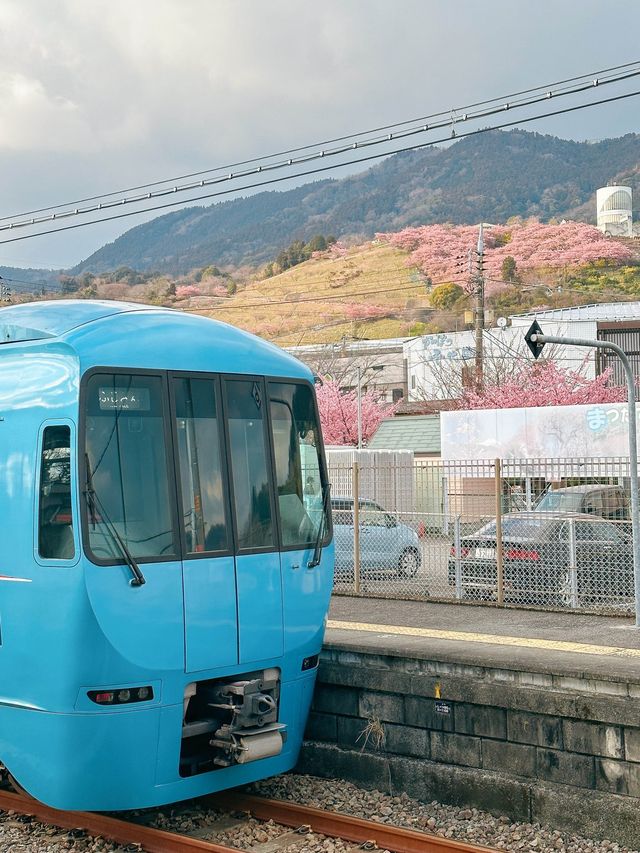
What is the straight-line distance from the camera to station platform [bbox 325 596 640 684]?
7936mm

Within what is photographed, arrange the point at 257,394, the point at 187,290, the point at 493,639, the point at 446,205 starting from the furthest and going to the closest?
the point at 446,205, the point at 187,290, the point at 493,639, the point at 257,394

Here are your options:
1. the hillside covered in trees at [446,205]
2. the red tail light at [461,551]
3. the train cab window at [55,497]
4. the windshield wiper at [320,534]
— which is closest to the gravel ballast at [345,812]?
the windshield wiper at [320,534]

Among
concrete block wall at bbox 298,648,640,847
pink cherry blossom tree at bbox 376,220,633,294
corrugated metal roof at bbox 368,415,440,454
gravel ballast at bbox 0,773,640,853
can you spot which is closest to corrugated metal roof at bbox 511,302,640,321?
corrugated metal roof at bbox 368,415,440,454

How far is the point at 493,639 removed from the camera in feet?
34.1

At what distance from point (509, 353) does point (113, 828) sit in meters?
45.1

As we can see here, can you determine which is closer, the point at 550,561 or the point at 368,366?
the point at 550,561

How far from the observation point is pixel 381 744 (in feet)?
28.1

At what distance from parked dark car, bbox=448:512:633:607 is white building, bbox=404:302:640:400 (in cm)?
3326

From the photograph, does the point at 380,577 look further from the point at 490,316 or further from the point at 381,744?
the point at 490,316

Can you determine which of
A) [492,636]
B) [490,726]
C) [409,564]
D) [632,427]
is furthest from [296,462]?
[409,564]

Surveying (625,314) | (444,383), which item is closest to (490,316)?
(625,314)

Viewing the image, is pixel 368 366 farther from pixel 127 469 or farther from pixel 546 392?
pixel 127 469

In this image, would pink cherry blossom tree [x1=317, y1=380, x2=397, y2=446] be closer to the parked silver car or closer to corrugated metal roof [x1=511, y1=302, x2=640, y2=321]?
corrugated metal roof [x1=511, y1=302, x2=640, y2=321]

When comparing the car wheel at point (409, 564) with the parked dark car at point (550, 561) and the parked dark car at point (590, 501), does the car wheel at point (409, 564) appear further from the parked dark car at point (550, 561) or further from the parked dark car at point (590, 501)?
the parked dark car at point (590, 501)
